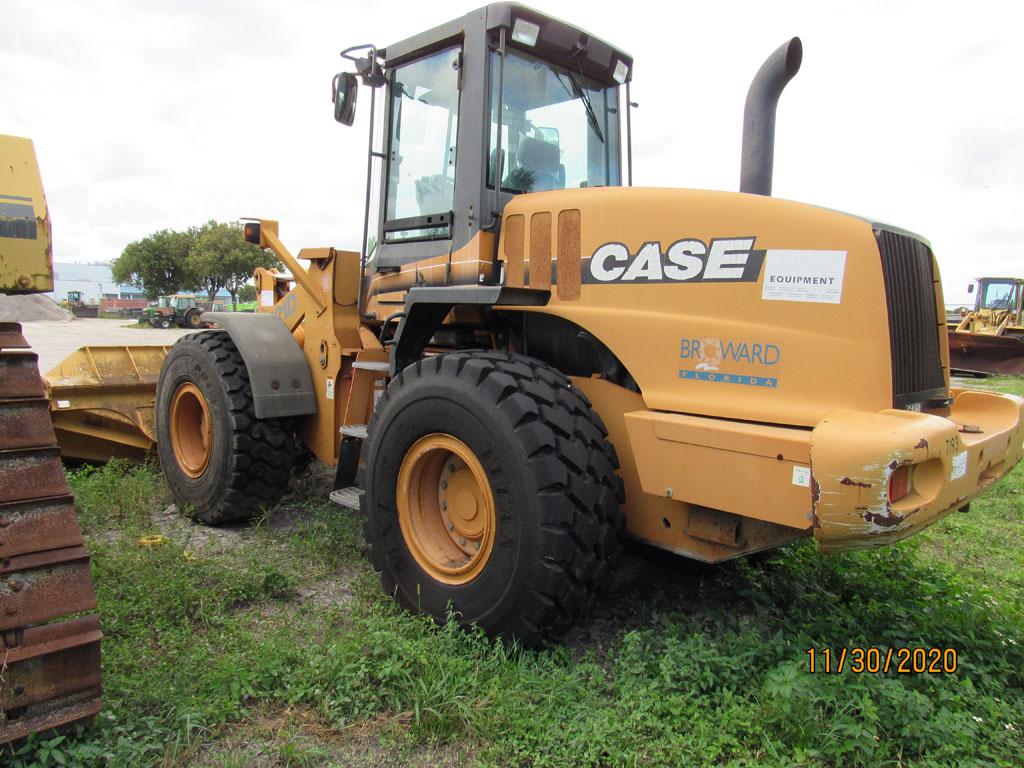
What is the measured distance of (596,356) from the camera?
11.6ft

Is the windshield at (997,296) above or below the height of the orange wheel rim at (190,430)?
above

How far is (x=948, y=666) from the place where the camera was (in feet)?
9.78

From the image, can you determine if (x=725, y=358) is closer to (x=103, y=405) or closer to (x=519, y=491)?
(x=519, y=491)

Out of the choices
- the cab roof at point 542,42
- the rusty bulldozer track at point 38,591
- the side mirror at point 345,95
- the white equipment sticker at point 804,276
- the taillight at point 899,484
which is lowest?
the rusty bulldozer track at point 38,591

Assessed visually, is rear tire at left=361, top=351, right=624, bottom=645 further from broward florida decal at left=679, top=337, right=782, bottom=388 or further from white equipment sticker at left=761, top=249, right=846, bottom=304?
white equipment sticker at left=761, top=249, right=846, bottom=304

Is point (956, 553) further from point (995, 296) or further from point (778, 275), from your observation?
point (995, 296)

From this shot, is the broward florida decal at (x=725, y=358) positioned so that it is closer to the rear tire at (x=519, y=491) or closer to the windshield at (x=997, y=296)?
the rear tire at (x=519, y=491)

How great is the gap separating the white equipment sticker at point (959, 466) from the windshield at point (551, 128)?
240 cm

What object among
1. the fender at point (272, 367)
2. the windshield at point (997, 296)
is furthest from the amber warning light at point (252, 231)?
the windshield at point (997, 296)

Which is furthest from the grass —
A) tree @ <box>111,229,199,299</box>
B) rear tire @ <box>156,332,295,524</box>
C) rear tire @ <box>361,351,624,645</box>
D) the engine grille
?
tree @ <box>111,229,199,299</box>

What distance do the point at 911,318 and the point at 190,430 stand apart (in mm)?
4968

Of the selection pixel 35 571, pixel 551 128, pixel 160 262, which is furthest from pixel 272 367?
pixel 160 262

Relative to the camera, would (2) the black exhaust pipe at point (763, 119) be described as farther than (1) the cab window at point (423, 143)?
No

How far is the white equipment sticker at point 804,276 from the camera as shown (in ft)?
9.02
